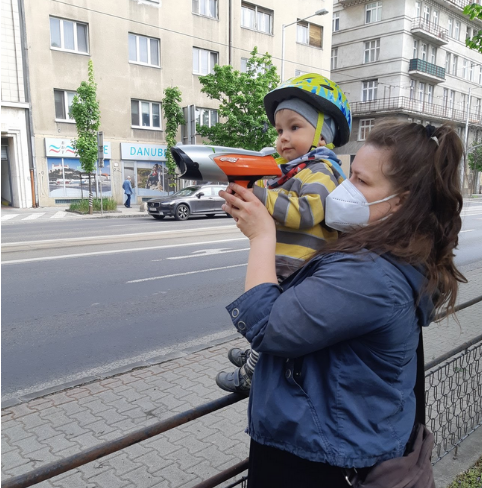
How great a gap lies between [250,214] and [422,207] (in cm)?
45

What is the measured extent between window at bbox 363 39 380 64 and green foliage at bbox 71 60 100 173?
85.8 feet

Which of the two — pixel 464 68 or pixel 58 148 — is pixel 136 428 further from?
pixel 464 68

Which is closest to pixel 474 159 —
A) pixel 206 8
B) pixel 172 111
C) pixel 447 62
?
pixel 172 111

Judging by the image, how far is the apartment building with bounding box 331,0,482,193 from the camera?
3625 cm

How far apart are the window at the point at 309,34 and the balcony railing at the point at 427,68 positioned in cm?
917

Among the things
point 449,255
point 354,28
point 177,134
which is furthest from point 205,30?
point 449,255

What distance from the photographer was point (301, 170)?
64.2 inches

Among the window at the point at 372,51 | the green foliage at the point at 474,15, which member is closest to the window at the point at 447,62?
the window at the point at 372,51

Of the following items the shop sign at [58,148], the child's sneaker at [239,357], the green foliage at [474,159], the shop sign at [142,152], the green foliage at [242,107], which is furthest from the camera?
the shop sign at [142,152]

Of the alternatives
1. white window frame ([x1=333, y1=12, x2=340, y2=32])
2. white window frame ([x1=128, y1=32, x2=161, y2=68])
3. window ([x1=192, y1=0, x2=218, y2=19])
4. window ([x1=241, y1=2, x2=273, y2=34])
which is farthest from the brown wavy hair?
white window frame ([x1=333, y1=12, x2=340, y2=32])

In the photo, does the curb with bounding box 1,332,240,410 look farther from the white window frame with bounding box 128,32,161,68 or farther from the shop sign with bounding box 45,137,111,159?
the white window frame with bounding box 128,32,161,68

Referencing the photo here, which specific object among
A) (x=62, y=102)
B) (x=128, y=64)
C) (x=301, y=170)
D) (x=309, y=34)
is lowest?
(x=301, y=170)

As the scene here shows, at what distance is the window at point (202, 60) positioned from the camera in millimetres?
26570

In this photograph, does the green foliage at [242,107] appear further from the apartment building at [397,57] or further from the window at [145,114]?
the apartment building at [397,57]
